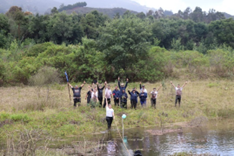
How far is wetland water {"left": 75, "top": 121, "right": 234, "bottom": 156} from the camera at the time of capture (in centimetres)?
1219

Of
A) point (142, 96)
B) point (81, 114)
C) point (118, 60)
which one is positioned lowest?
point (81, 114)

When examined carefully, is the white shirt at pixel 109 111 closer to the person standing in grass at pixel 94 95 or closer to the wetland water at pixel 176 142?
the wetland water at pixel 176 142

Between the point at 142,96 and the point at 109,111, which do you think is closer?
the point at 109,111

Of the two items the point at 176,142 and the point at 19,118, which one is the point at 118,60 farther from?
the point at 176,142

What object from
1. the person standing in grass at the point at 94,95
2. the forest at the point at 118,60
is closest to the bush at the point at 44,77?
the forest at the point at 118,60

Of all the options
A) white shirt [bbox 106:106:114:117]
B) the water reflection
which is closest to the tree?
white shirt [bbox 106:106:114:117]

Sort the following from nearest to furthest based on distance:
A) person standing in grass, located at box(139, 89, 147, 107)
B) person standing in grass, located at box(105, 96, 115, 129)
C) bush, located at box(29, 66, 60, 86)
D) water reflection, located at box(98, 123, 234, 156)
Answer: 1. water reflection, located at box(98, 123, 234, 156)
2. person standing in grass, located at box(105, 96, 115, 129)
3. person standing in grass, located at box(139, 89, 147, 107)
4. bush, located at box(29, 66, 60, 86)

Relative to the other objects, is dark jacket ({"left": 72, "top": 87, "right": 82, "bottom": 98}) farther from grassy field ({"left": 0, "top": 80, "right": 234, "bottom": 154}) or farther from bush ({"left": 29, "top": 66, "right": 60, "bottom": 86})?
bush ({"left": 29, "top": 66, "right": 60, "bottom": 86})

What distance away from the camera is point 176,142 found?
13.8 meters

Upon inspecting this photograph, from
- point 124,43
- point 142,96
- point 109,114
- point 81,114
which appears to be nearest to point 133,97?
point 142,96

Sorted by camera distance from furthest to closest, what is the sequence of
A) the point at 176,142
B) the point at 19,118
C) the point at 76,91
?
the point at 76,91 < the point at 19,118 < the point at 176,142

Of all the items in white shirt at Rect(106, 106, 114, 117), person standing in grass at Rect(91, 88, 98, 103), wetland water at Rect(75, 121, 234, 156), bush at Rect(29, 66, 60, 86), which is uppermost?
bush at Rect(29, 66, 60, 86)

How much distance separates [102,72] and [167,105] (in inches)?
504

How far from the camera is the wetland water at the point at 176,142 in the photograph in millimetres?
12188
